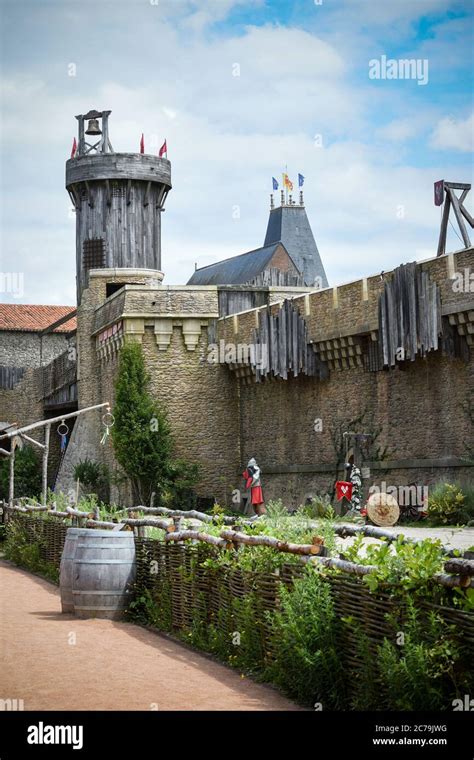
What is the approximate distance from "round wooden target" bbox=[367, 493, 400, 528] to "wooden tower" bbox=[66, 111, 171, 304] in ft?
59.9

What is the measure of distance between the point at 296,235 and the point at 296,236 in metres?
0.09

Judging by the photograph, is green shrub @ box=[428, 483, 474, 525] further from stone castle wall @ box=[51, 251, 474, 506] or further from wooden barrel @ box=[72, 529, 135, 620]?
wooden barrel @ box=[72, 529, 135, 620]

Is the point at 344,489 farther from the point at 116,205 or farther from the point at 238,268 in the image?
the point at 238,268

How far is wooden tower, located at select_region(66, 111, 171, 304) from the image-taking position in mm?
39156

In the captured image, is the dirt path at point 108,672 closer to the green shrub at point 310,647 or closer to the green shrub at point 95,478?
the green shrub at point 310,647

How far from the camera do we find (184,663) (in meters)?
10.2

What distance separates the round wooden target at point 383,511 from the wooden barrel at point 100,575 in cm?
1072

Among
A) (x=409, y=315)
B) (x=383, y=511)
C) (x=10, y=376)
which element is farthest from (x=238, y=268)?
(x=383, y=511)

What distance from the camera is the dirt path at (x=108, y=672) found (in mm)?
8438

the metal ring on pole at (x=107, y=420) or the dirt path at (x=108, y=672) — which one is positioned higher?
the metal ring on pole at (x=107, y=420)

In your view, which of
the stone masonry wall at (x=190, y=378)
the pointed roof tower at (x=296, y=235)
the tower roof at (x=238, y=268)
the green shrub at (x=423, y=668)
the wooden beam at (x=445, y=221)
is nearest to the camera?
the green shrub at (x=423, y=668)

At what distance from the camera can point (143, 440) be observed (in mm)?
31359

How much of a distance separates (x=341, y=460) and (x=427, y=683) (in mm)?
20426

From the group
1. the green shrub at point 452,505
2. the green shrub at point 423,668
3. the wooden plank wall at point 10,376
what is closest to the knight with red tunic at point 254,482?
the green shrub at point 452,505
